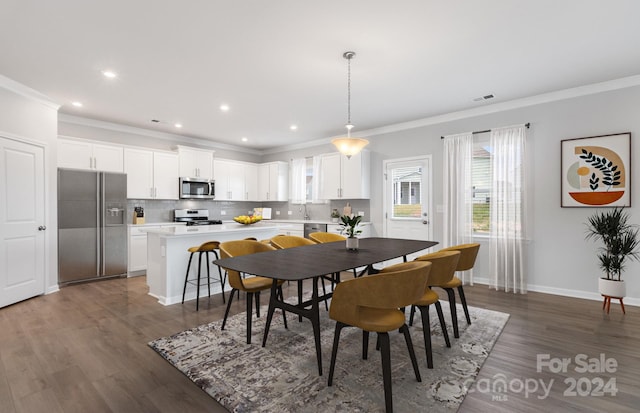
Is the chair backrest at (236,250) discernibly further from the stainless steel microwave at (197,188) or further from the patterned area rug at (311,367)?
the stainless steel microwave at (197,188)

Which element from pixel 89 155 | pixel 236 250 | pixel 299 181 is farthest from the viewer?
pixel 299 181

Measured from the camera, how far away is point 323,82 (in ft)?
12.6

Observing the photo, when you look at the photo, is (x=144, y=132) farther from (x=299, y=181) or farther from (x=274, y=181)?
(x=299, y=181)

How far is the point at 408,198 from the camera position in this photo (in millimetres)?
5617

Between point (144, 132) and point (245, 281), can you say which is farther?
point (144, 132)

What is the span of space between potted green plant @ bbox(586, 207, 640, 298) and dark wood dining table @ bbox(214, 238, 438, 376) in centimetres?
246

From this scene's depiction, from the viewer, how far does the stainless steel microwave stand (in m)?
6.35

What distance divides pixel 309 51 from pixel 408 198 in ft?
11.1

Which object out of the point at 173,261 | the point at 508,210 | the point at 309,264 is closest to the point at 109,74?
the point at 173,261

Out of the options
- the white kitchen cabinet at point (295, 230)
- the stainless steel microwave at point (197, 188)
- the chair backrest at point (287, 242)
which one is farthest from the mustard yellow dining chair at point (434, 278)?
the stainless steel microwave at point (197, 188)

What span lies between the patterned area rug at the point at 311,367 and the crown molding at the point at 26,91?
3.69 meters

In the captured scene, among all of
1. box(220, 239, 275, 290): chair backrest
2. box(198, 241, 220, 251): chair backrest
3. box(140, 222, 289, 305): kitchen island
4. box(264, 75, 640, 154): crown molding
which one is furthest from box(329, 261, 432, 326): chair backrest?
box(264, 75, 640, 154): crown molding

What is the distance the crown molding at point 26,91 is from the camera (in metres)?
3.70

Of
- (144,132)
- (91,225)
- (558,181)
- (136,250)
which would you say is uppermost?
(144,132)
